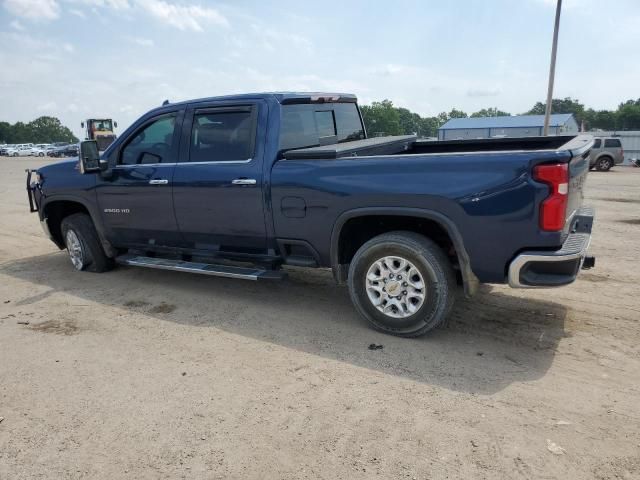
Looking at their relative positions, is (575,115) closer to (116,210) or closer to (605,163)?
(605,163)

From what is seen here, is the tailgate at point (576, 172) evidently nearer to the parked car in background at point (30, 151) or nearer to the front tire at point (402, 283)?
the front tire at point (402, 283)

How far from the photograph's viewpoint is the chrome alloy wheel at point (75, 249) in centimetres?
629

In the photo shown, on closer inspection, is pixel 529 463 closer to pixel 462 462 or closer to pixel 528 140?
pixel 462 462

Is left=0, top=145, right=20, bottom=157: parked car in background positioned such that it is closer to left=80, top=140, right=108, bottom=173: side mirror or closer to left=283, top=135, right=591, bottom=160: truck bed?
left=80, top=140, right=108, bottom=173: side mirror

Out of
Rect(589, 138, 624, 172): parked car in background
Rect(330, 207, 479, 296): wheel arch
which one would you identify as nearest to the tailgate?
Rect(330, 207, 479, 296): wheel arch

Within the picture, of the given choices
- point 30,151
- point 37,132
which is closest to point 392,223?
point 30,151

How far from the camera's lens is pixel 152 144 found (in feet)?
17.9

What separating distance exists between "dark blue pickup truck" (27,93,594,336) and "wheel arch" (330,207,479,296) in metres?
0.01

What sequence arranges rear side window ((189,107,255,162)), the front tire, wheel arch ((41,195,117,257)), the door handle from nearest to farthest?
the front tire, the door handle, rear side window ((189,107,255,162)), wheel arch ((41,195,117,257))

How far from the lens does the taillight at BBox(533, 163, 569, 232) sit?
3.34 metres

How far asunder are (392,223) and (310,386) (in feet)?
5.09

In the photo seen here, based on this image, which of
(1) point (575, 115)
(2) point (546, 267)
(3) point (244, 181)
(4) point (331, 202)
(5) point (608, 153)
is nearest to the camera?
(2) point (546, 267)

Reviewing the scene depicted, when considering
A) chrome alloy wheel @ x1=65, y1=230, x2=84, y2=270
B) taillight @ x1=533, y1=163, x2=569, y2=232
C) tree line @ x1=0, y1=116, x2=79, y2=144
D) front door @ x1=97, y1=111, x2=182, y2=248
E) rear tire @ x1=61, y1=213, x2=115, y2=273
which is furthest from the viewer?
tree line @ x1=0, y1=116, x2=79, y2=144

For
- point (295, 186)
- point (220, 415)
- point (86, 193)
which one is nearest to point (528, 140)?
point (295, 186)
